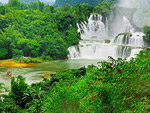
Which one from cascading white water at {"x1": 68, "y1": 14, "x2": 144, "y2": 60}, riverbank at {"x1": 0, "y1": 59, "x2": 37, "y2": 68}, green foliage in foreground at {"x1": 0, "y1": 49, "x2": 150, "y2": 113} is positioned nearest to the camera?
green foliage in foreground at {"x1": 0, "y1": 49, "x2": 150, "y2": 113}

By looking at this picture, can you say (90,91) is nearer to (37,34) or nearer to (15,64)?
(15,64)

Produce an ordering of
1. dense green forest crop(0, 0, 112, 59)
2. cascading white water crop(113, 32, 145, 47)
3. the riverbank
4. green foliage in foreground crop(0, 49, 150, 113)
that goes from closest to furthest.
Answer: green foliage in foreground crop(0, 49, 150, 113) < the riverbank < cascading white water crop(113, 32, 145, 47) < dense green forest crop(0, 0, 112, 59)

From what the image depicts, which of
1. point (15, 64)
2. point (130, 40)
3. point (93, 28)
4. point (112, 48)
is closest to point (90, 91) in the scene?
point (15, 64)

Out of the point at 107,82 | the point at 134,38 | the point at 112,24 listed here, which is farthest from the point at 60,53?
the point at 107,82

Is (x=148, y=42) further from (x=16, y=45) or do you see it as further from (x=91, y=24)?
(x=16, y=45)

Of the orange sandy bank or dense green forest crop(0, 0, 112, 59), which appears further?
dense green forest crop(0, 0, 112, 59)

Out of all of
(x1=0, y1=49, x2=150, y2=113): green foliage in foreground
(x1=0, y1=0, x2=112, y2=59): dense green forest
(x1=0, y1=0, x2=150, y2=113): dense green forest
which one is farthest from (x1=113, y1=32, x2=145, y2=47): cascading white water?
(x1=0, y1=49, x2=150, y2=113): green foliage in foreground

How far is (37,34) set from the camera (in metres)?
30.3

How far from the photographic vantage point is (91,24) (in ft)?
122

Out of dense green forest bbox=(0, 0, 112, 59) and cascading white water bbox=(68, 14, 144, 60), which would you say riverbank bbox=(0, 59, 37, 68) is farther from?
cascading white water bbox=(68, 14, 144, 60)

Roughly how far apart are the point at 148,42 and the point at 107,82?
2307 centimetres

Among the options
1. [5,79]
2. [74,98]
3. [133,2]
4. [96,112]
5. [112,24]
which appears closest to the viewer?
[96,112]

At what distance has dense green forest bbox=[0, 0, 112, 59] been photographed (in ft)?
89.9

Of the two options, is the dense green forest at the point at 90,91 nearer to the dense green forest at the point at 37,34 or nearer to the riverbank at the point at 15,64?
the riverbank at the point at 15,64
